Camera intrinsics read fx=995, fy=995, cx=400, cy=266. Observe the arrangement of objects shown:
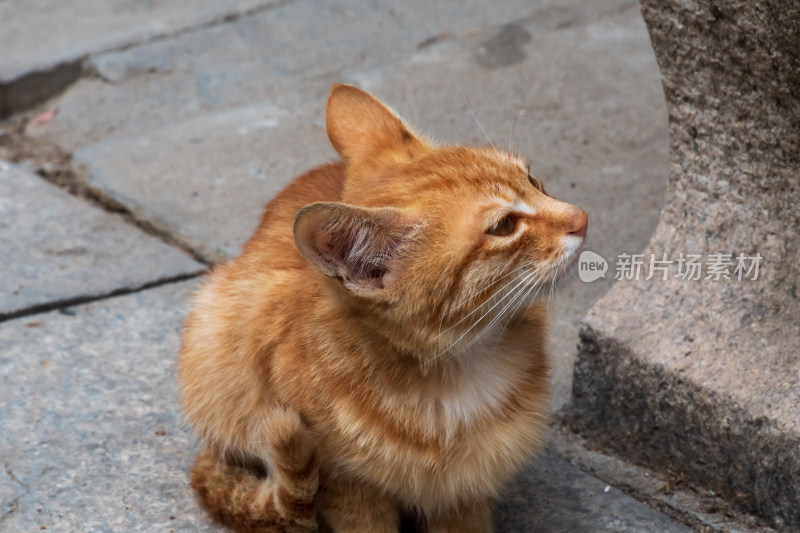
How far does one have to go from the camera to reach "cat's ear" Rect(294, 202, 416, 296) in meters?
1.93

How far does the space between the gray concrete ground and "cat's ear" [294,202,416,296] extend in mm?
873

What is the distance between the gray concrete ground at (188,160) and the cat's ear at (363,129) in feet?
3.19

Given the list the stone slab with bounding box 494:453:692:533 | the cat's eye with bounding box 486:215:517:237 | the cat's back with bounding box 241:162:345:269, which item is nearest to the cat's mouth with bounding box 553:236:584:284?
the cat's eye with bounding box 486:215:517:237

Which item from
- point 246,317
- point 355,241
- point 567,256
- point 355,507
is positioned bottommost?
point 355,507

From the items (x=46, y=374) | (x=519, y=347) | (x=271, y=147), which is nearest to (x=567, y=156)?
(x=271, y=147)

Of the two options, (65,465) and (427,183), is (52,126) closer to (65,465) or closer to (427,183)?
(65,465)

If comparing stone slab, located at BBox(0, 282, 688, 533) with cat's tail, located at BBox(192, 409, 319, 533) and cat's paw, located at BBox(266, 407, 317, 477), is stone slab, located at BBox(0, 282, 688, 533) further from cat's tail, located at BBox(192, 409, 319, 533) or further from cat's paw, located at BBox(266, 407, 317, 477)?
cat's paw, located at BBox(266, 407, 317, 477)

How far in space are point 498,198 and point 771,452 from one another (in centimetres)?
93

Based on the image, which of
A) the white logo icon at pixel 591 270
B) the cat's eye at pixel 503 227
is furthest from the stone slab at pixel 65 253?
the cat's eye at pixel 503 227

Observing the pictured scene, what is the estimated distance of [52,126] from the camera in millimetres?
4832

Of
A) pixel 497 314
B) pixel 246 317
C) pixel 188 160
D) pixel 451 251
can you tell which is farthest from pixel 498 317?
pixel 188 160

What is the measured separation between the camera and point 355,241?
2025mm

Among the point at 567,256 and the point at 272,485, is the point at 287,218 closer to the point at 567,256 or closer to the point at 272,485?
the point at 272,485

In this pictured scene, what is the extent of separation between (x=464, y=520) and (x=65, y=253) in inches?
80.0
